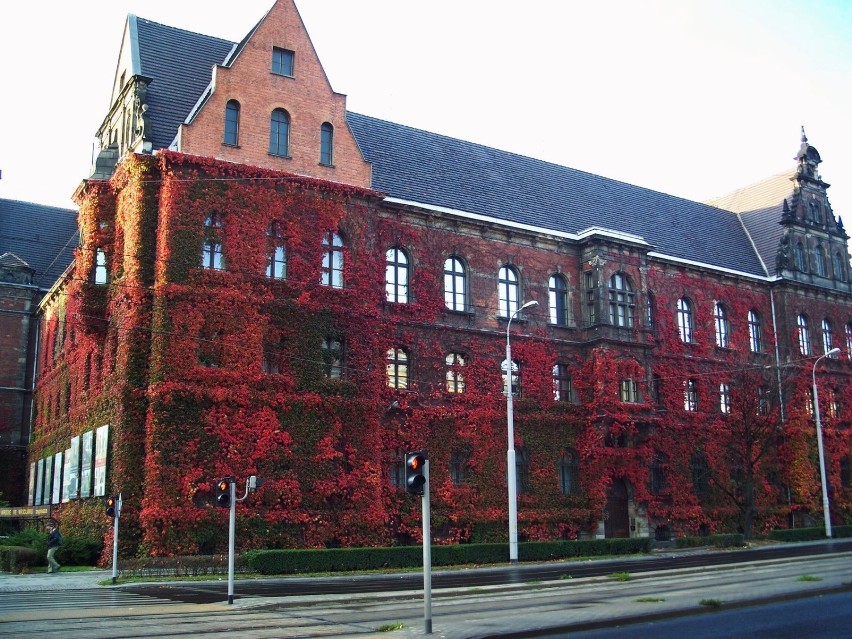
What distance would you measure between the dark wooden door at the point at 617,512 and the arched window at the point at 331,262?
17.2 m

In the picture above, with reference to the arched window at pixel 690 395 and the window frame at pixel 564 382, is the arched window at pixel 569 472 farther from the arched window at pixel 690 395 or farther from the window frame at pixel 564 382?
the arched window at pixel 690 395

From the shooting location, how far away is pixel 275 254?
35.6 m

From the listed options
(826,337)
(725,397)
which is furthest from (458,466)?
(826,337)

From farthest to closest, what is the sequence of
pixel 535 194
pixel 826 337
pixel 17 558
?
pixel 826 337 < pixel 535 194 < pixel 17 558

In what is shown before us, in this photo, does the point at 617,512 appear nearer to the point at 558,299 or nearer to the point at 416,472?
the point at 558,299

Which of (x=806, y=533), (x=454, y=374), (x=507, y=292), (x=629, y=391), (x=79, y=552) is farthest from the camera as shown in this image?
(x=806, y=533)

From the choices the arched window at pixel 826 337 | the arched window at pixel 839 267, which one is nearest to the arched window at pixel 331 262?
the arched window at pixel 826 337

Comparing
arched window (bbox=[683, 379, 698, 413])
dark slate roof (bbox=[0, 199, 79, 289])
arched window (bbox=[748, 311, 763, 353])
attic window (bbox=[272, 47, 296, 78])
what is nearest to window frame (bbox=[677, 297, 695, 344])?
arched window (bbox=[683, 379, 698, 413])

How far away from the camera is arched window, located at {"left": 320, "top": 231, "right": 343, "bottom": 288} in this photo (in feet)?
121

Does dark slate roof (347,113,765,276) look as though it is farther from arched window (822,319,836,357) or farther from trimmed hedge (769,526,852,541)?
trimmed hedge (769,526,852,541)

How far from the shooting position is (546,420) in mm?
42312

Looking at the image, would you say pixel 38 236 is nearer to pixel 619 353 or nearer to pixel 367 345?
pixel 367 345

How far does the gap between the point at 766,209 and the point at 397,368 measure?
105ft

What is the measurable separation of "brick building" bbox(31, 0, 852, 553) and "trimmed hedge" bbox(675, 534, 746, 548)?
270cm
